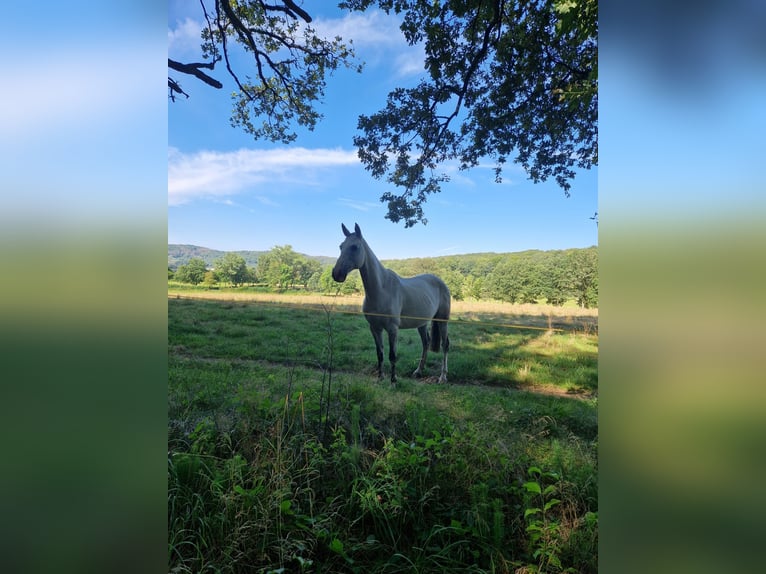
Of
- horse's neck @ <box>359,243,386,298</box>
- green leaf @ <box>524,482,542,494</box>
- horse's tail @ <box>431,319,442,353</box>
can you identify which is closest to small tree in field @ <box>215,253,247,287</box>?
horse's neck @ <box>359,243,386,298</box>

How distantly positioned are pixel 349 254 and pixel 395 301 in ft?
2.71

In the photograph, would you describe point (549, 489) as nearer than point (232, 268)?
Yes

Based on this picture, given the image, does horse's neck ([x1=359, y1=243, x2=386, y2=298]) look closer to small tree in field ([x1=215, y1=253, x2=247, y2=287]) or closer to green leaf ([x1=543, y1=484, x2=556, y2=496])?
small tree in field ([x1=215, y1=253, x2=247, y2=287])

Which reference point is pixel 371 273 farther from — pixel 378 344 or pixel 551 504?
pixel 551 504

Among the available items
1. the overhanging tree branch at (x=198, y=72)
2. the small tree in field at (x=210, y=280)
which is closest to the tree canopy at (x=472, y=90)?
the overhanging tree branch at (x=198, y=72)

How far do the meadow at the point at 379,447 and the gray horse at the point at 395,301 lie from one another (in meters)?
0.14

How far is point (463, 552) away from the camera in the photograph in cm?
177

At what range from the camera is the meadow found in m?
1.75

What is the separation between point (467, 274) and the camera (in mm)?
2846

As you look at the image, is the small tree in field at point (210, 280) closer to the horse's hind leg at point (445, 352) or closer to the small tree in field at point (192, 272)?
the small tree in field at point (192, 272)

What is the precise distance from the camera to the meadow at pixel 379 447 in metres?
1.75

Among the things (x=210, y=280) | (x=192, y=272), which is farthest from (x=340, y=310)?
(x=192, y=272)
